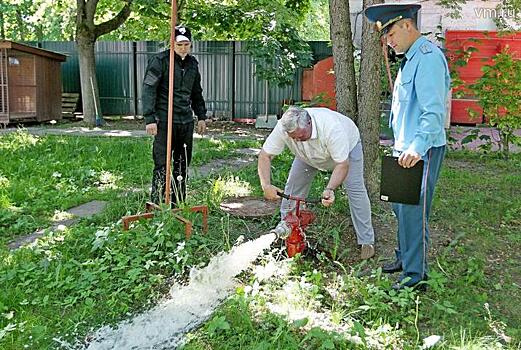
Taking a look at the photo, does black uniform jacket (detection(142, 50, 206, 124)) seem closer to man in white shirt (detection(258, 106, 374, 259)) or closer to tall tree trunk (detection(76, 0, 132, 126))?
man in white shirt (detection(258, 106, 374, 259))

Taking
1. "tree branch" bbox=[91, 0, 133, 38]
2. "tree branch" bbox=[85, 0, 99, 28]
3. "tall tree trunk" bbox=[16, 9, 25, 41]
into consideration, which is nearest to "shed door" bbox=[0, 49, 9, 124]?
"tree branch" bbox=[85, 0, 99, 28]

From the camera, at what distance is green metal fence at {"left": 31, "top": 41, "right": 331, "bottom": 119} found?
52.4 feet

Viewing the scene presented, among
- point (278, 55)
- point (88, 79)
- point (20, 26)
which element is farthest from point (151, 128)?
point (20, 26)

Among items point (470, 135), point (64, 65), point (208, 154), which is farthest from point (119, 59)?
point (470, 135)

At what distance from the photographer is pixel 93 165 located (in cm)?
796

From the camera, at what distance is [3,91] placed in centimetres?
1380

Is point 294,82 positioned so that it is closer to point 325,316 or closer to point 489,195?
point 489,195

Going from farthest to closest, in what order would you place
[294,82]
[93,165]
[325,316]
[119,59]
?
[119,59] → [294,82] → [93,165] → [325,316]

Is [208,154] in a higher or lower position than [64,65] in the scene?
lower

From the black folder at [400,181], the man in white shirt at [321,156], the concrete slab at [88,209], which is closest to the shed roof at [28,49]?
the concrete slab at [88,209]

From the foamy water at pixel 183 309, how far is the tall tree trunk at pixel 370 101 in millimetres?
1428

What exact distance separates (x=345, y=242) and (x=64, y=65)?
14550 millimetres

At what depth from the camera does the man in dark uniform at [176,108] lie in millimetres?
5184

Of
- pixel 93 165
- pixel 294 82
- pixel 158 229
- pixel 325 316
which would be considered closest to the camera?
pixel 325 316
